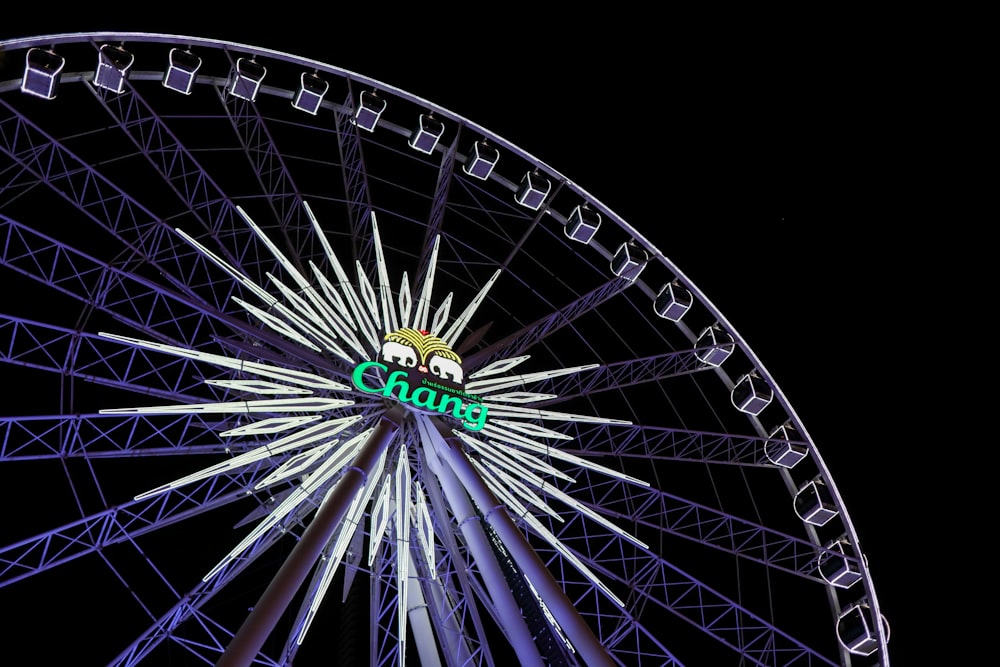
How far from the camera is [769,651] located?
17.6 m

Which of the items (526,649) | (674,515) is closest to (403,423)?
(526,649)

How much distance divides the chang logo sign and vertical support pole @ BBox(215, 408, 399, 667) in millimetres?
530

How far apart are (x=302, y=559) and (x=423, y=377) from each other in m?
4.37

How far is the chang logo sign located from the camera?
51.3 feet

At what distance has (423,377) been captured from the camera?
15.9m

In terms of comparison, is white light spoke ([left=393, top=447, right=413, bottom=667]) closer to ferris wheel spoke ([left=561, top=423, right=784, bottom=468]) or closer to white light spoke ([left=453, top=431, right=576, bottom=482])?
white light spoke ([left=453, top=431, right=576, bottom=482])

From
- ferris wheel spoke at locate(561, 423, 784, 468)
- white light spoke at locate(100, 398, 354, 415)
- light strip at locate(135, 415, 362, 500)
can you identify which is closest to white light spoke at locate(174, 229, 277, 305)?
white light spoke at locate(100, 398, 354, 415)

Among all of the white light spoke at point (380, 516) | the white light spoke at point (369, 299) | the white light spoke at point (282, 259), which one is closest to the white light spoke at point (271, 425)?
the white light spoke at point (380, 516)

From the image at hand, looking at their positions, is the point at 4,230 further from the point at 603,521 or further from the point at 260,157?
the point at 603,521

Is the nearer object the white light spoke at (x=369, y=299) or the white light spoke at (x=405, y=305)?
the white light spoke at (x=369, y=299)

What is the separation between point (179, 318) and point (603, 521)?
8102 mm

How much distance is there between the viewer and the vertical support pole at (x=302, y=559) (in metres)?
10.9

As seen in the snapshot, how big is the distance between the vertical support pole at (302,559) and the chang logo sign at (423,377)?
530 mm

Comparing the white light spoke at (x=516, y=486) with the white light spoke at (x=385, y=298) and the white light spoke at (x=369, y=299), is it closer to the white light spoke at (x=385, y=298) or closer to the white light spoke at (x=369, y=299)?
the white light spoke at (x=385, y=298)
